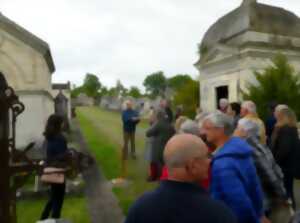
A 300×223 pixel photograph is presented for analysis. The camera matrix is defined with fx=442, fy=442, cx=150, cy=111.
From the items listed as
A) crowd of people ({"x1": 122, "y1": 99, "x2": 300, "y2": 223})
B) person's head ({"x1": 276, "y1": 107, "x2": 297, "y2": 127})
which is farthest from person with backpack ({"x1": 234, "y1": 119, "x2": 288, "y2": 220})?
person's head ({"x1": 276, "y1": 107, "x2": 297, "y2": 127})

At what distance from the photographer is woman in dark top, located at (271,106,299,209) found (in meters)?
6.77

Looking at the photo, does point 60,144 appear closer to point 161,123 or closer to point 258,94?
point 161,123

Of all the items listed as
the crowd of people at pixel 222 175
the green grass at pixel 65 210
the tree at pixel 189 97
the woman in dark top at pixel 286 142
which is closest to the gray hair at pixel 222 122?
the crowd of people at pixel 222 175

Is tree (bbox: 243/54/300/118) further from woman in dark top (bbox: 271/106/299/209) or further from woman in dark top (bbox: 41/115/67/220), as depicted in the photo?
woman in dark top (bbox: 41/115/67/220)

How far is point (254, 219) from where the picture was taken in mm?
3646

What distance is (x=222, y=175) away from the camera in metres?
3.61

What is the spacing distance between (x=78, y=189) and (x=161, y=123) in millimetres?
2329

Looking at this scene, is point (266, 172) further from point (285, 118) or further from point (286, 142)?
point (285, 118)

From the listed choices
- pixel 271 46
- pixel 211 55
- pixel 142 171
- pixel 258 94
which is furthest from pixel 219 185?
pixel 211 55

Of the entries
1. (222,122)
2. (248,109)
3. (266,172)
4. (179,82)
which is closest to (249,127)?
(266,172)

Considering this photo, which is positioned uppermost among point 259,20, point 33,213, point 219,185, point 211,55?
point 259,20

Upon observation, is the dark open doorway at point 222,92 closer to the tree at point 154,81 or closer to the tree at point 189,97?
the tree at point 189,97

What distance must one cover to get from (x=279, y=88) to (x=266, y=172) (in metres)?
12.1

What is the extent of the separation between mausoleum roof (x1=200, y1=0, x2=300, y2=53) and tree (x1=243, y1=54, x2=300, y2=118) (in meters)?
4.48
